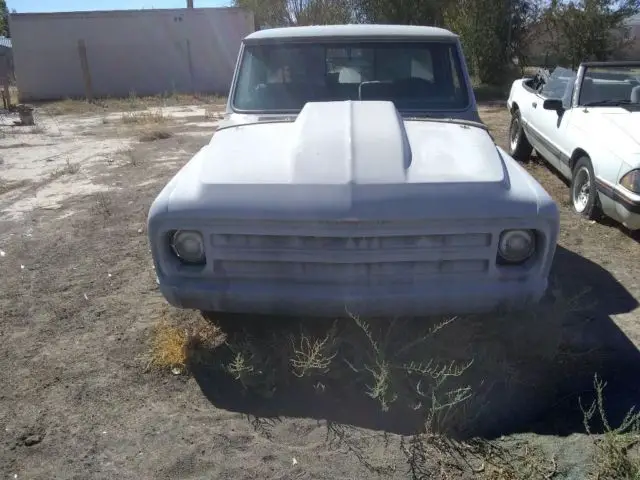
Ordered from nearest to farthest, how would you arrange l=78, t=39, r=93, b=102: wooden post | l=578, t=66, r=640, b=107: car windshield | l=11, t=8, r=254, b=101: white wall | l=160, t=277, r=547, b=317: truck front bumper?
l=160, t=277, r=547, b=317: truck front bumper → l=578, t=66, r=640, b=107: car windshield → l=78, t=39, r=93, b=102: wooden post → l=11, t=8, r=254, b=101: white wall

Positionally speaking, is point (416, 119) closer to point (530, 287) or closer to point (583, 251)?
Answer: point (530, 287)

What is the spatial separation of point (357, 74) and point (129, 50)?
18764 millimetres

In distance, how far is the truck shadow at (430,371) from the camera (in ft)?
9.29

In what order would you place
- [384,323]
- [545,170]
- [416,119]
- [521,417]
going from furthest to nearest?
1. [545,170]
2. [416,119]
3. [384,323]
4. [521,417]

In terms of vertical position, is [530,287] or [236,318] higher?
[530,287]

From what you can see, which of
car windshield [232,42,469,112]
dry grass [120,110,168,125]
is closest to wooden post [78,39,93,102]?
dry grass [120,110,168,125]

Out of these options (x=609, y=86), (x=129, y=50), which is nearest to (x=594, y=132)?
(x=609, y=86)

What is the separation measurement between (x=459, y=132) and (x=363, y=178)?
1089 millimetres

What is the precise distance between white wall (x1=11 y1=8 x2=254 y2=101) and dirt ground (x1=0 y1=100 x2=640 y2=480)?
57.8 feet

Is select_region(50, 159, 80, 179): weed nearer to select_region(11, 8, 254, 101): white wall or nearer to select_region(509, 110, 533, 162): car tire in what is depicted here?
select_region(509, 110, 533, 162): car tire

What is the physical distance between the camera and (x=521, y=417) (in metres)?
2.82

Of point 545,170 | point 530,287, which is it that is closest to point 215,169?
point 530,287

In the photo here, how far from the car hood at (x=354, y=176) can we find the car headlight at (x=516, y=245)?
14cm

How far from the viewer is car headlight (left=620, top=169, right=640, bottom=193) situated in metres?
4.86
